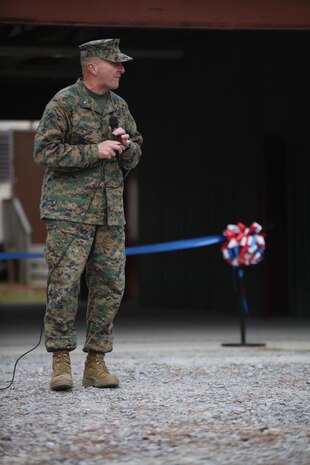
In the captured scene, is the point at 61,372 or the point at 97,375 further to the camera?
the point at 97,375

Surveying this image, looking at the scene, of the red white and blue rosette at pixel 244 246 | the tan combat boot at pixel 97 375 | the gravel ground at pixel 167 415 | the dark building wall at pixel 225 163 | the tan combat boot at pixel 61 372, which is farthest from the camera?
the dark building wall at pixel 225 163

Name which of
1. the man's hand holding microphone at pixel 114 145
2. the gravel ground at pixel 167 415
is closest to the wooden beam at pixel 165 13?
the gravel ground at pixel 167 415

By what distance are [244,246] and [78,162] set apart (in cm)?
412

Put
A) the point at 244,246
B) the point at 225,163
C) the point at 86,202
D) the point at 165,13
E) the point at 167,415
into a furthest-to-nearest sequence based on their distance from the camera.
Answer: the point at 225,163 < the point at 244,246 < the point at 165,13 < the point at 86,202 < the point at 167,415

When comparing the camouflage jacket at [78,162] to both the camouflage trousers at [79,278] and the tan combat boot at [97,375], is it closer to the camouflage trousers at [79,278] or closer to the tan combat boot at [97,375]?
the camouflage trousers at [79,278]

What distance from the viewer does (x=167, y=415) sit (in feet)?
18.8

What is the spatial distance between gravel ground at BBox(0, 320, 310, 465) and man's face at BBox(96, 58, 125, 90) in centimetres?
173

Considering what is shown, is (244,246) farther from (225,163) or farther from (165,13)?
(225,163)

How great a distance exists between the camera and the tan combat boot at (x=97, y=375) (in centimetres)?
676

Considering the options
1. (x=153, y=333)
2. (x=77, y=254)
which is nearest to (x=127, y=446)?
(x=77, y=254)

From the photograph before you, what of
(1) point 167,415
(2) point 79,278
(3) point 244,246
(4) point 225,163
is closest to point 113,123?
(2) point 79,278

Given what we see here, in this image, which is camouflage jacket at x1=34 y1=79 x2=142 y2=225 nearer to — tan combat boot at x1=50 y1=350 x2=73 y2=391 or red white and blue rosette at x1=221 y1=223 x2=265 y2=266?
tan combat boot at x1=50 y1=350 x2=73 y2=391

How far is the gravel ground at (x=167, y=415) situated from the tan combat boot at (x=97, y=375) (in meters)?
0.08

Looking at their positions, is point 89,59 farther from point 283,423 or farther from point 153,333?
point 153,333
